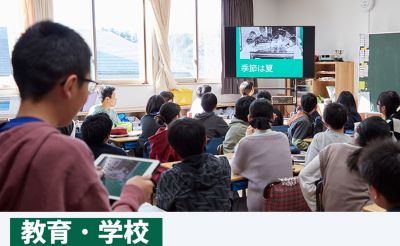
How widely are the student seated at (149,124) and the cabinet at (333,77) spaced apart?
385cm

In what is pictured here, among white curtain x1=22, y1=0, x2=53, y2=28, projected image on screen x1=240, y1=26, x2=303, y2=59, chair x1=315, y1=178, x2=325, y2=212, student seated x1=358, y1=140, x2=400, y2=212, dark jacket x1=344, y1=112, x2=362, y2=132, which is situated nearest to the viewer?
student seated x1=358, y1=140, x2=400, y2=212

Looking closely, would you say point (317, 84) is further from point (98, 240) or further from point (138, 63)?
point (98, 240)

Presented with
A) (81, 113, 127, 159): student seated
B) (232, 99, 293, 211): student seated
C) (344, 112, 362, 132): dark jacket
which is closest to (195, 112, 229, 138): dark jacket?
(344, 112, 362, 132): dark jacket

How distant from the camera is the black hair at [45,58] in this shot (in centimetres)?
96

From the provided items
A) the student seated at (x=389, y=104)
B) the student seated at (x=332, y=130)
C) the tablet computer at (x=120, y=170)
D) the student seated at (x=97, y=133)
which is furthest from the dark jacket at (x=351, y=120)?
the tablet computer at (x=120, y=170)

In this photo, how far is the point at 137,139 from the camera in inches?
191

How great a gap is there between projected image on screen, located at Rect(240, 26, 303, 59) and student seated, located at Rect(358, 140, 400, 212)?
5.79m

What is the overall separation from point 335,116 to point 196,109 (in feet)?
10.1

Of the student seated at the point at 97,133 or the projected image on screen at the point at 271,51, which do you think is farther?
the projected image on screen at the point at 271,51

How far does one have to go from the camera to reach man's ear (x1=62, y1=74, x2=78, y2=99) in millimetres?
970

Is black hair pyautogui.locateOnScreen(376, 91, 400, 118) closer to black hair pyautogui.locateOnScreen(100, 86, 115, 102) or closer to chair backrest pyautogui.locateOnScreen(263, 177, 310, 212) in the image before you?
chair backrest pyautogui.locateOnScreen(263, 177, 310, 212)

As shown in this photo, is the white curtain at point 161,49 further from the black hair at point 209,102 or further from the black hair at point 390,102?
the black hair at point 390,102

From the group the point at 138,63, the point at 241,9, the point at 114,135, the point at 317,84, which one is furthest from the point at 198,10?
the point at 114,135

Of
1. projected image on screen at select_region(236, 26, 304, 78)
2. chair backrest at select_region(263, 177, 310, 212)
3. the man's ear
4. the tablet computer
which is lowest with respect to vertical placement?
chair backrest at select_region(263, 177, 310, 212)
